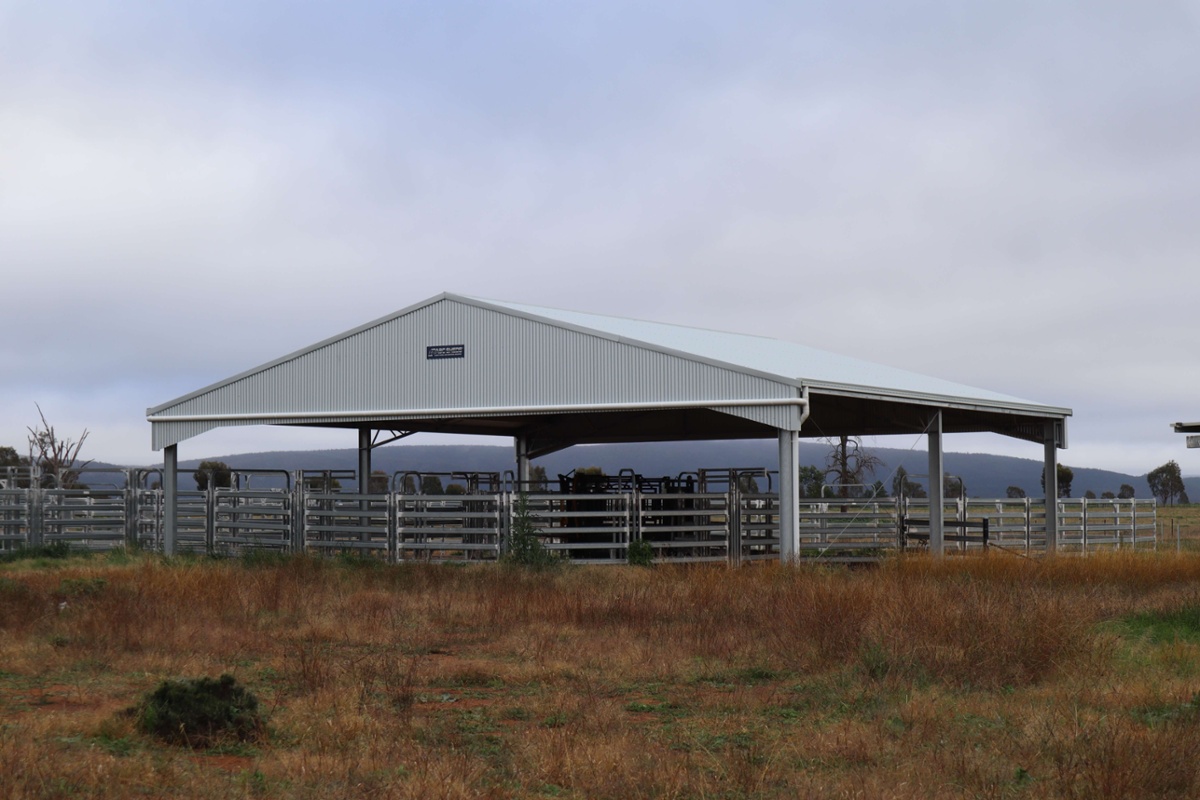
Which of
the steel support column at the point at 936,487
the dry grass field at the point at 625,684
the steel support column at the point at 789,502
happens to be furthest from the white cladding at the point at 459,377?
the steel support column at the point at 936,487

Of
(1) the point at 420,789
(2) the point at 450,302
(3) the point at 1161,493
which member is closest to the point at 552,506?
(2) the point at 450,302

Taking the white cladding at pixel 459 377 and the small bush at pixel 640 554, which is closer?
the white cladding at pixel 459 377

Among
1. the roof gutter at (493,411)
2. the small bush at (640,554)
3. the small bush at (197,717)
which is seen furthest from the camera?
the small bush at (640,554)

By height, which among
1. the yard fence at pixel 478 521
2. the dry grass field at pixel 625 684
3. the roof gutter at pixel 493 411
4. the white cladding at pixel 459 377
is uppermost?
the white cladding at pixel 459 377

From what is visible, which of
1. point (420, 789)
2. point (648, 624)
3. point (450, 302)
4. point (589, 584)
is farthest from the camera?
point (450, 302)

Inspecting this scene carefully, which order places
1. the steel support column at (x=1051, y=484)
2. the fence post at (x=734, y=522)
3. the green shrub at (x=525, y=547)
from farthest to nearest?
the steel support column at (x=1051, y=484) < the fence post at (x=734, y=522) < the green shrub at (x=525, y=547)

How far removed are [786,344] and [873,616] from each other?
26118 mm

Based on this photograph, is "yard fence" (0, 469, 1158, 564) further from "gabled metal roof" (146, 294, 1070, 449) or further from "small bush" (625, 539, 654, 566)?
"gabled metal roof" (146, 294, 1070, 449)

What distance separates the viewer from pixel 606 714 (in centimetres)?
1147

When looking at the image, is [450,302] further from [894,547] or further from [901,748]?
[901,748]

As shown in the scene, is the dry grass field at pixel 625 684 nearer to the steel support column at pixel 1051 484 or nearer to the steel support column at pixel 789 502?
the steel support column at pixel 789 502

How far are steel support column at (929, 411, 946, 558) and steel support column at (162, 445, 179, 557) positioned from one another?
1786 centimetres

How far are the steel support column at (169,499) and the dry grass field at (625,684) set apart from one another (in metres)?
9.14

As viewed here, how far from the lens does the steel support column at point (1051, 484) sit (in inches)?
1321
